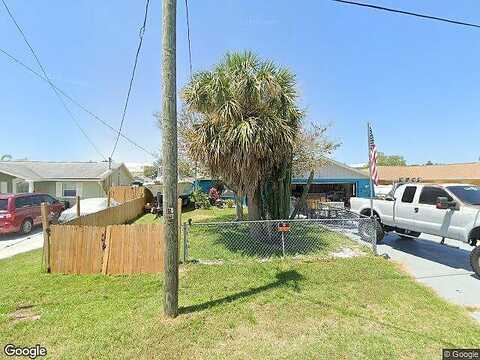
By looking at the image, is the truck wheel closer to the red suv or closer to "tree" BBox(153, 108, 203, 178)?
"tree" BBox(153, 108, 203, 178)

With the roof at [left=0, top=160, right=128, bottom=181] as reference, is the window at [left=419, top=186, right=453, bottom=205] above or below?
below

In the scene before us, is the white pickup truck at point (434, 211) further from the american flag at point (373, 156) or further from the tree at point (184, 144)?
the tree at point (184, 144)

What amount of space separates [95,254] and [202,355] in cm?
432

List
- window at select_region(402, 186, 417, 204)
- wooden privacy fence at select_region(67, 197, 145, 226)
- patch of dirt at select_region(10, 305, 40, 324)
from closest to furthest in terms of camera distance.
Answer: patch of dirt at select_region(10, 305, 40, 324) < window at select_region(402, 186, 417, 204) < wooden privacy fence at select_region(67, 197, 145, 226)

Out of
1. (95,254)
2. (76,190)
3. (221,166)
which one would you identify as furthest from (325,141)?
(76,190)

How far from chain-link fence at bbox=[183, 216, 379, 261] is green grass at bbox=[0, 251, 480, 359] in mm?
1357

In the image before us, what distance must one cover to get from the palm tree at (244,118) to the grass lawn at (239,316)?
3.27m

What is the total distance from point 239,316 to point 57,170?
28372 millimetres

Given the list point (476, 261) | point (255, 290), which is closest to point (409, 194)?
point (476, 261)

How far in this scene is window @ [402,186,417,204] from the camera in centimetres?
880

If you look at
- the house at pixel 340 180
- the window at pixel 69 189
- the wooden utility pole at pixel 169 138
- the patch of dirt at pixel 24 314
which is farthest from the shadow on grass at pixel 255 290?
the window at pixel 69 189

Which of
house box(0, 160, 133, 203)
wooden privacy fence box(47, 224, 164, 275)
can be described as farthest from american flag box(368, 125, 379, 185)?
house box(0, 160, 133, 203)

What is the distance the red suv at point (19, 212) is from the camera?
40.0 ft

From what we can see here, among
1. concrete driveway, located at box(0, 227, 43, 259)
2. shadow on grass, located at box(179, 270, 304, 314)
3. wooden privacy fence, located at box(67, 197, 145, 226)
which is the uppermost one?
wooden privacy fence, located at box(67, 197, 145, 226)
